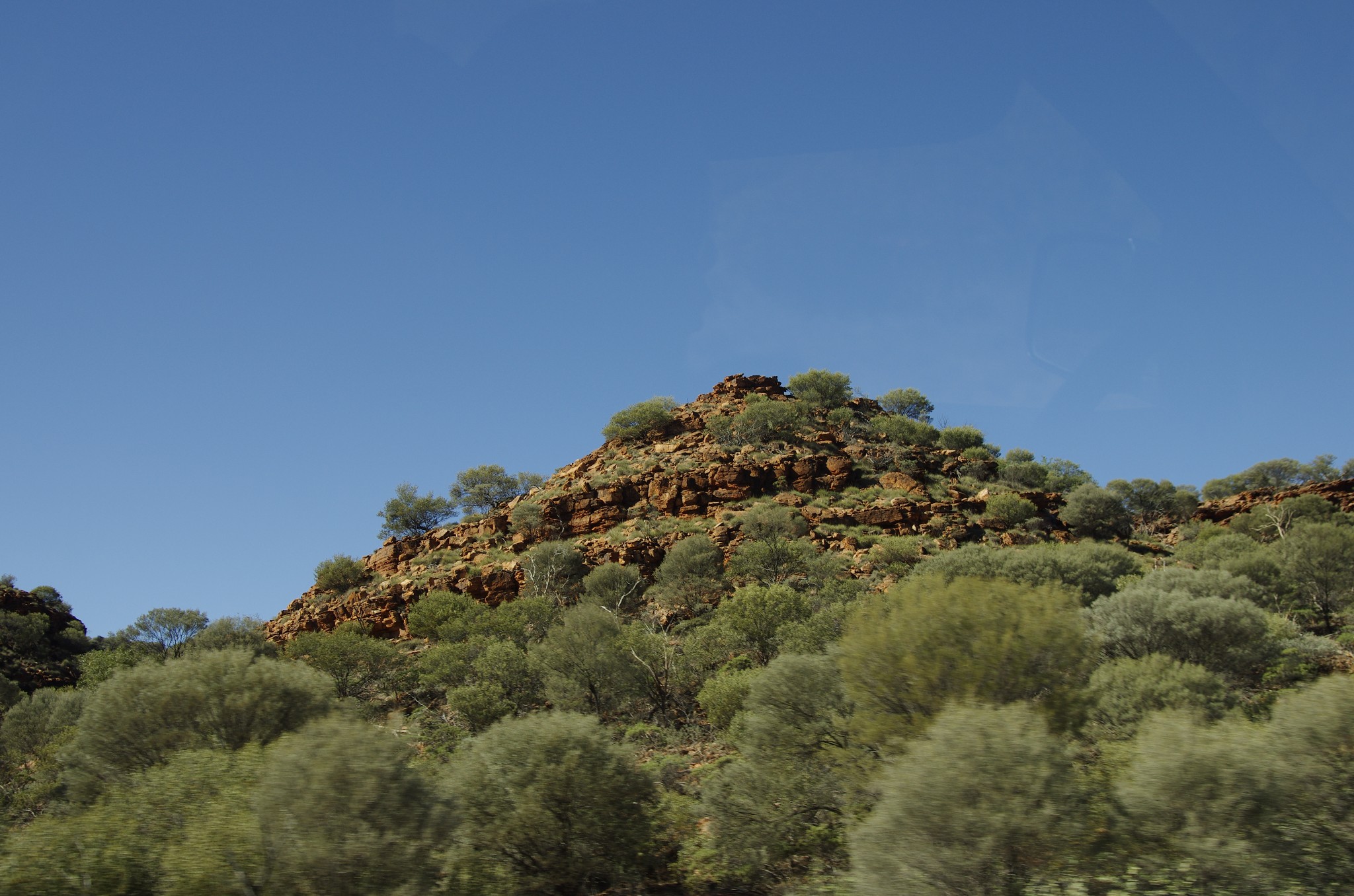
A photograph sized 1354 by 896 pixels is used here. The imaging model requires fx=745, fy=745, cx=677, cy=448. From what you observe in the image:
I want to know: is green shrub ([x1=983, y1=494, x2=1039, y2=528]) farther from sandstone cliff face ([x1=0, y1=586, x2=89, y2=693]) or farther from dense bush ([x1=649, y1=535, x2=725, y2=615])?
sandstone cliff face ([x1=0, y1=586, x2=89, y2=693])

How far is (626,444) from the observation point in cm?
6644

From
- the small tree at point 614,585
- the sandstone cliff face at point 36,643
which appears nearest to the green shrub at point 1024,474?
the small tree at point 614,585

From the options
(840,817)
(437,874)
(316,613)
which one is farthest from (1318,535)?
(316,613)

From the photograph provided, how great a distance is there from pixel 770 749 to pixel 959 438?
208 feet

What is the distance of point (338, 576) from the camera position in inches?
2094

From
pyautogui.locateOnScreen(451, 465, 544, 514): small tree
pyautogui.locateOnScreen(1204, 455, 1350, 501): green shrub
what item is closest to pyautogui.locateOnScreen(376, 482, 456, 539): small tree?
pyautogui.locateOnScreen(451, 465, 544, 514): small tree

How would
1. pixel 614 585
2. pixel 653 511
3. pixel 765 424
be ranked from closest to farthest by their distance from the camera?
pixel 614 585 < pixel 653 511 < pixel 765 424

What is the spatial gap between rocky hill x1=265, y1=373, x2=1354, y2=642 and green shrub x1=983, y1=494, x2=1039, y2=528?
2.03 feet

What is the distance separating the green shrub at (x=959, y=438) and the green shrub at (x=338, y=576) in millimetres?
52000

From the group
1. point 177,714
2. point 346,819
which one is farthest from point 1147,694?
point 177,714

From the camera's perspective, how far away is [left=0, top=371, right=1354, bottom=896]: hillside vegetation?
33.2 ft

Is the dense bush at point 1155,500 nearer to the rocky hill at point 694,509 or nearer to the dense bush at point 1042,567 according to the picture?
the rocky hill at point 694,509

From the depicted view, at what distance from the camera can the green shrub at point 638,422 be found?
67188 millimetres

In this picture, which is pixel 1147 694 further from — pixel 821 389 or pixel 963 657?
pixel 821 389
